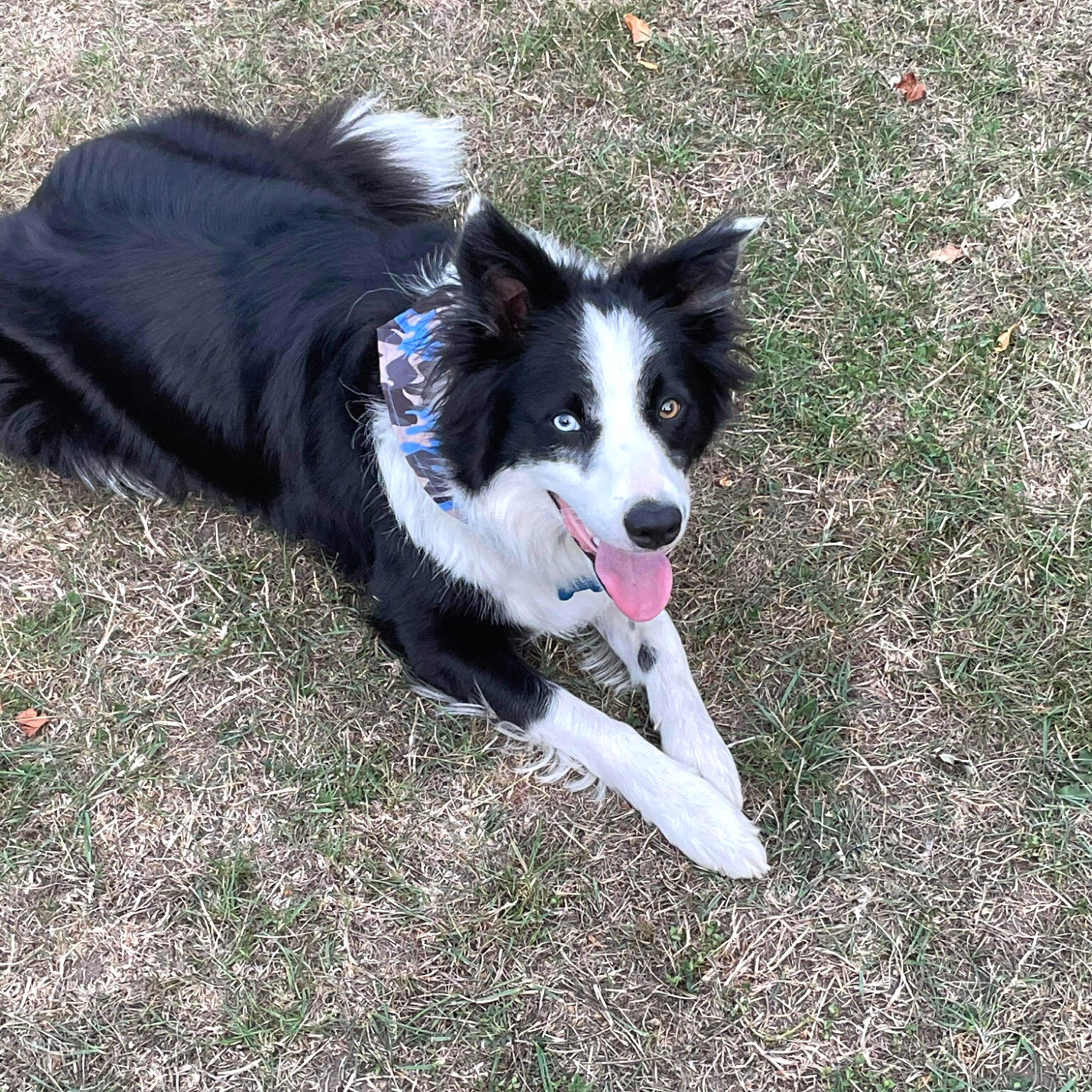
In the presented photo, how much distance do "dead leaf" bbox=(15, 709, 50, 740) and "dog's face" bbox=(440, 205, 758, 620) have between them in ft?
5.66

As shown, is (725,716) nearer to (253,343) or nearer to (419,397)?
(419,397)

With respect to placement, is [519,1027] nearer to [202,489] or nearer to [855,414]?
[202,489]

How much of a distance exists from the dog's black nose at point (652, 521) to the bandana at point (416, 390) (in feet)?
1.83

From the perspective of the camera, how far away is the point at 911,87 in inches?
160

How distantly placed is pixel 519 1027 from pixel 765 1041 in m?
0.66

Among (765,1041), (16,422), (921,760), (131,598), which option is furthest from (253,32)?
(765,1041)

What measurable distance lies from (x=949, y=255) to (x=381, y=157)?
2274 millimetres

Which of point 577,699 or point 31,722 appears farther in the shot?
point 31,722

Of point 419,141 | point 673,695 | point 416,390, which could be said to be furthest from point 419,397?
point 419,141

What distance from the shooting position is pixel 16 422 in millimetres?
3324

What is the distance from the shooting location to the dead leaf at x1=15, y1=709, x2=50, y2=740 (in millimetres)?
3078

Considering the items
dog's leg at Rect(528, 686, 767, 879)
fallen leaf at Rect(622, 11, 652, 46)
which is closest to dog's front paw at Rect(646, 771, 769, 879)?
dog's leg at Rect(528, 686, 767, 879)

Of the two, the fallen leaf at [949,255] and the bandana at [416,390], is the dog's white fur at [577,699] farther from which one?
the fallen leaf at [949,255]

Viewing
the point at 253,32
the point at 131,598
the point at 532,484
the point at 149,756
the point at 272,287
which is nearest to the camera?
the point at 532,484
